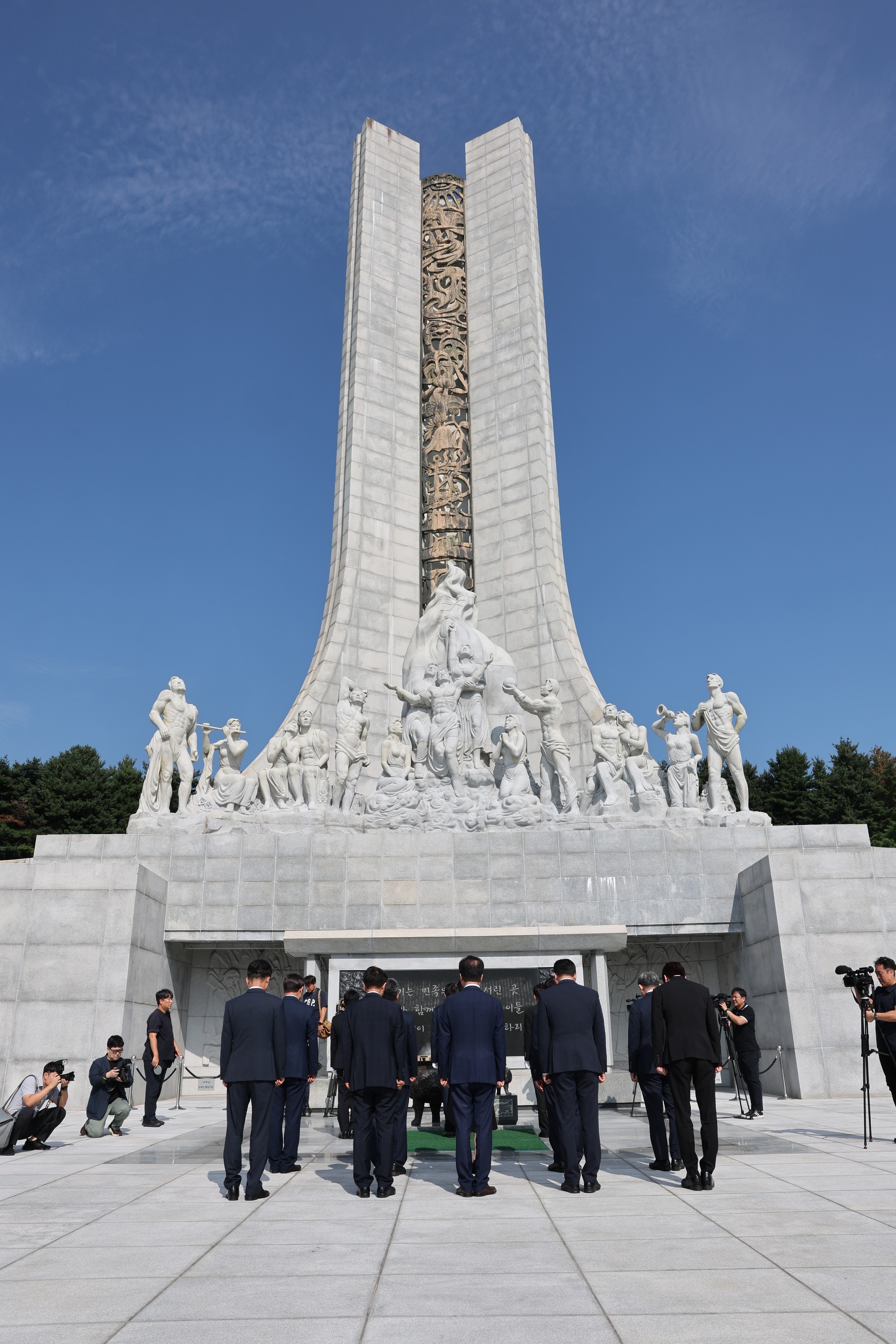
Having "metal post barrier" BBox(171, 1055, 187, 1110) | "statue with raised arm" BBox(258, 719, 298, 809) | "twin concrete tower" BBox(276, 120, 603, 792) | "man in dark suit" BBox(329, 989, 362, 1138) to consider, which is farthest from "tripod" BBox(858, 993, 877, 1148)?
"twin concrete tower" BBox(276, 120, 603, 792)

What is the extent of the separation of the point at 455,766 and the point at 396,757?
37.9 inches

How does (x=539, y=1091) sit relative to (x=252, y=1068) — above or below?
below

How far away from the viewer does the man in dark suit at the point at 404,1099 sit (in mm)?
4934

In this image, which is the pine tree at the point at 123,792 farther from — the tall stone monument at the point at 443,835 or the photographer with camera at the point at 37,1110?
the photographer with camera at the point at 37,1110

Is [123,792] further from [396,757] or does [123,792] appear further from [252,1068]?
[252,1068]

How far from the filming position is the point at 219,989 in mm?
13555

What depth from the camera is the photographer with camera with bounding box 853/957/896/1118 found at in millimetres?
6098

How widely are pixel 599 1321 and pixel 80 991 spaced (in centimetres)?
962

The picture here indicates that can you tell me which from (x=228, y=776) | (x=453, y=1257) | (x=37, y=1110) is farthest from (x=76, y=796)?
(x=453, y=1257)

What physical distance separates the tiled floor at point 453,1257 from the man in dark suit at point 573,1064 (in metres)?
0.17

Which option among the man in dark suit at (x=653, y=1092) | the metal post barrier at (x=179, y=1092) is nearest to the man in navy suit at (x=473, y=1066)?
the man in dark suit at (x=653, y=1092)

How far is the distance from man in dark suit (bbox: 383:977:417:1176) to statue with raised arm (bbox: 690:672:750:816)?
957cm

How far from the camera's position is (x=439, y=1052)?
5000 millimetres

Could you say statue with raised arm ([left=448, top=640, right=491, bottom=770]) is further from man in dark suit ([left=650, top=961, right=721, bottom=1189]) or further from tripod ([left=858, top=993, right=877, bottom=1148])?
man in dark suit ([left=650, top=961, right=721, bottom=1189])
